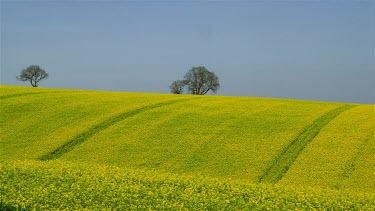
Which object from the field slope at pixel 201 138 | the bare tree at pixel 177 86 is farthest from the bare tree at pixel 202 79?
the field slope at pixel 201 138

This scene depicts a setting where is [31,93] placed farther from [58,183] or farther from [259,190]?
[259,190]

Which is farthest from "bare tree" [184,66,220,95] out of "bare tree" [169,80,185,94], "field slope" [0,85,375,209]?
"field slope" [0,85,375,209]

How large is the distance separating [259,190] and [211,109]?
46.9 ft

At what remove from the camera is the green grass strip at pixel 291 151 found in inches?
725

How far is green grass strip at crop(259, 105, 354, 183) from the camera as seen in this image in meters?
18.4

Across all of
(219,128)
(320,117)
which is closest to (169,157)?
(219,128)

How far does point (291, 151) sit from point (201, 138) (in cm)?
413

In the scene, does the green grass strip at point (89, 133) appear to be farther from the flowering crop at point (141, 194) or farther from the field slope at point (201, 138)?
the flowering crop at point (141, 194)

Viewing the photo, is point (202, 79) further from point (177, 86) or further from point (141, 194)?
point (141, 194)

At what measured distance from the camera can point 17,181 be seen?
12445mm

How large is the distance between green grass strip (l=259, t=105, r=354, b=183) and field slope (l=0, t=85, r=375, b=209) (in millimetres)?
43

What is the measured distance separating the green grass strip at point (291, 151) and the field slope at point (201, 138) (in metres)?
0.04

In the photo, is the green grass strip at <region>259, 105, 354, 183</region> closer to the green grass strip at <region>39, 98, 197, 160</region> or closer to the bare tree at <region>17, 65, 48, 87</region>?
the green grass strip at <region>39, 98, 197, 160</region>

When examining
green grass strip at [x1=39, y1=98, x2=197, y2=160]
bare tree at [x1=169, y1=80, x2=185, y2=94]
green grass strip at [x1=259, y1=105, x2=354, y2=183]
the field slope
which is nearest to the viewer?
green grass strip at [x1=259, y1=105, x2=354, y2=183]
